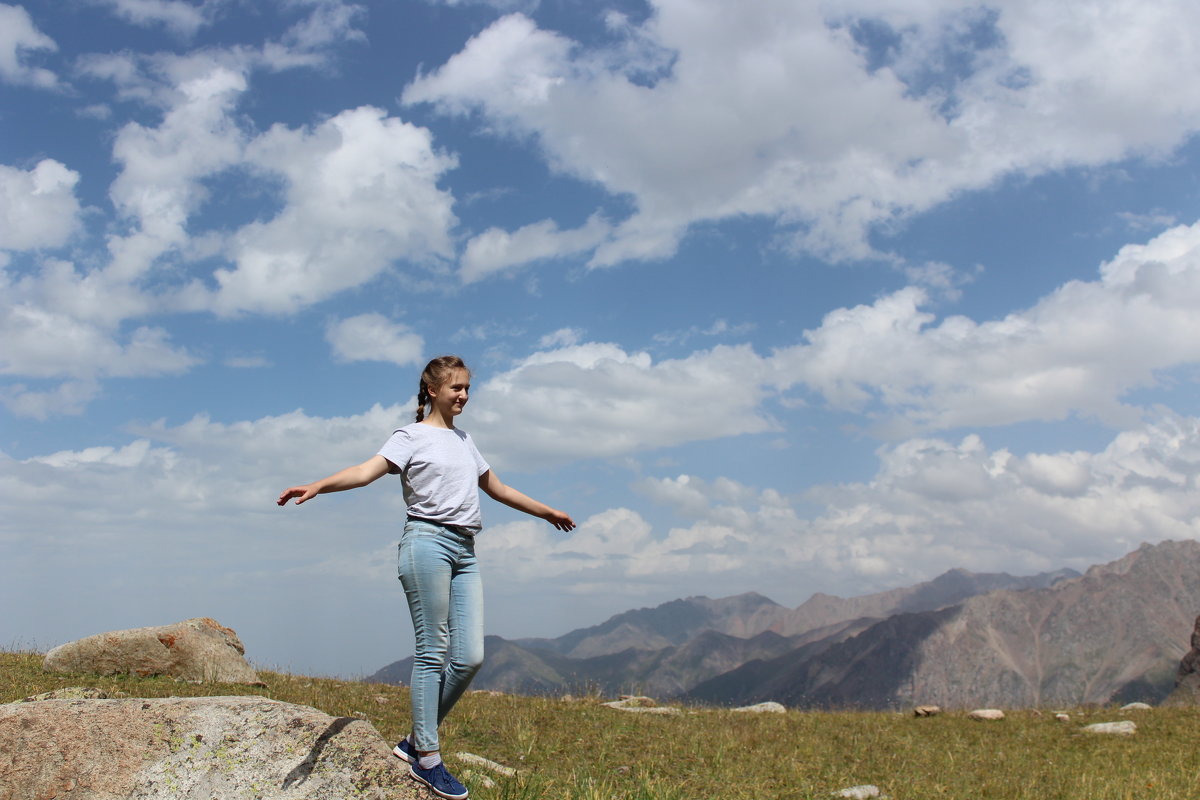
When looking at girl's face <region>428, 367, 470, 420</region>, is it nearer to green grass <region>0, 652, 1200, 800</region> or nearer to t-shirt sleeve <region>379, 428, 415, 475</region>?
t-shirt sleeve <region>379, 428, 415, 475</region>

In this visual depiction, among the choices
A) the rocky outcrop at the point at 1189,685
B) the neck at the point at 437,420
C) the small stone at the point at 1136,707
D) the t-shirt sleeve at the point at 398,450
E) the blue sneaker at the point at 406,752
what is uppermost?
the neck at the point at 437,420

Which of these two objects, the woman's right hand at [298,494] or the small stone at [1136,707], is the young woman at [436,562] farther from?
the small stone at [1136,707]

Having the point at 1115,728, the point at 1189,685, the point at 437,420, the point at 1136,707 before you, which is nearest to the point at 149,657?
the point at 437,420

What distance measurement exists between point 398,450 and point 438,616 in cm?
123

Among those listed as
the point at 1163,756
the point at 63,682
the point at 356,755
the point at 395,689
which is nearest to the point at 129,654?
the point at 63,682

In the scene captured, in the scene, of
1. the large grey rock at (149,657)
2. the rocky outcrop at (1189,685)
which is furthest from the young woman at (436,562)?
the rocky outcrop at (1189,685)

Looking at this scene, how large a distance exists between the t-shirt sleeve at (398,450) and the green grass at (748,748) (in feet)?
9.19

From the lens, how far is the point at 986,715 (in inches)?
694

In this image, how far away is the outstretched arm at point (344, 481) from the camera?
5531mm

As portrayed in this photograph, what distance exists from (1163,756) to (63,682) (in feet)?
59.1

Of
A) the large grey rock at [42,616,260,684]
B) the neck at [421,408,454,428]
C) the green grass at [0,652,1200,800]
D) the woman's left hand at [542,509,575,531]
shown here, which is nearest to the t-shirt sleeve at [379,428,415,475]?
the neck at [421,408,454,428]

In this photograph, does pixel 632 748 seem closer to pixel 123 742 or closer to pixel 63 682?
pixel 123 742

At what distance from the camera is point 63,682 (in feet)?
45.4

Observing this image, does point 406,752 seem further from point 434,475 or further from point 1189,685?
point 1189,685
